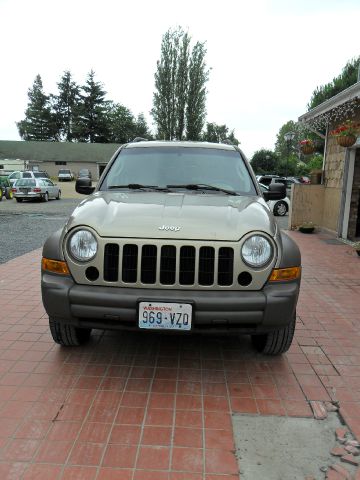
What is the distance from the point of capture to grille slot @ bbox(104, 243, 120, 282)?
9.86 feet

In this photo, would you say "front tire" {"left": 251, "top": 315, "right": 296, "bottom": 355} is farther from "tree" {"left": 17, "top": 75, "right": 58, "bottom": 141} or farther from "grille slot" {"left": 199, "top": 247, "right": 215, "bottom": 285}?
"tree" {"left": 17, "top": 75, "right": 58, "bottom": 141}

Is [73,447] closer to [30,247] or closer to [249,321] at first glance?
[249,321]

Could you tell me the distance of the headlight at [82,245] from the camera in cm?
304

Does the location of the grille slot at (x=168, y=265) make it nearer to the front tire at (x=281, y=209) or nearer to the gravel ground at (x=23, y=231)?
the gravel ground at (x=23, y=231)

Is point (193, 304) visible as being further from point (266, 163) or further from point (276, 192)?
point (266, 163)

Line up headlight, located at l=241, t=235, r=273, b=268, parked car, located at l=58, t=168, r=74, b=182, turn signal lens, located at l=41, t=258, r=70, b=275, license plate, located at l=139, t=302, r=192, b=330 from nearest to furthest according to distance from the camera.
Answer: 1. license plate, located at l=139, t=302, r=192, b=330
2. headlight, located at l=241, t=235, r=273, b=268
3. turn signal lens, located at l=41, t=258, r=70, b=275
4. parked car, located at l=58, t=168, r=74, b=182

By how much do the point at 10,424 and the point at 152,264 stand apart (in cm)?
141

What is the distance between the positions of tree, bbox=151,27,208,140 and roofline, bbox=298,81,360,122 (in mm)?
35196

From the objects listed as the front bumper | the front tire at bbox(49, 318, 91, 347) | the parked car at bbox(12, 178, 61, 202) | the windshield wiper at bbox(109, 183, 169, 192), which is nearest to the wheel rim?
the parked car at bbox(12, 178, 61, 202)

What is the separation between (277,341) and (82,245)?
72.1 inches

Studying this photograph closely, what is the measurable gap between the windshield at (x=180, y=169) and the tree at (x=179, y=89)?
4305cm

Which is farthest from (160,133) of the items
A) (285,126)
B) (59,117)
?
(285,126)

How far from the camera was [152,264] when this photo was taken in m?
2.98

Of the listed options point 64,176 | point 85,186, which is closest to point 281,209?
point 85,186
